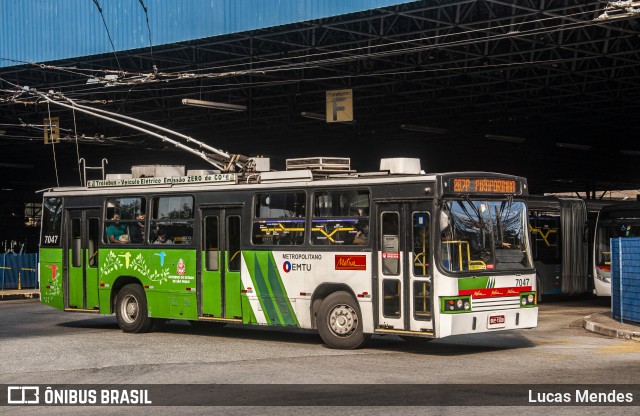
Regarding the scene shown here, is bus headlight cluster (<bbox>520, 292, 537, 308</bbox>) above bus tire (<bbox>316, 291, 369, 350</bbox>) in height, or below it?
above

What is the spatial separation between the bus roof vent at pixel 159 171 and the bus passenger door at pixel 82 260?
116cm

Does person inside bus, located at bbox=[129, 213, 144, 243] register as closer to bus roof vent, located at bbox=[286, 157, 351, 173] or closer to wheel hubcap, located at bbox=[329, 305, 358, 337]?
bus roof vent, located at bbox=[286, 157, 351, 173]

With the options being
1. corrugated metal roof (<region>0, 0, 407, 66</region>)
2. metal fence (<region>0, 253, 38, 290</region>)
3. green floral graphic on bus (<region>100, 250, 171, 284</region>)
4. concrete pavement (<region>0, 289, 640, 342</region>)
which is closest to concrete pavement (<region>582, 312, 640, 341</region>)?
concrete pavement (<region>0, 289, 640, 342</region>)

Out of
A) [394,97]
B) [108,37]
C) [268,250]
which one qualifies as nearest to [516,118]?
[394,97]

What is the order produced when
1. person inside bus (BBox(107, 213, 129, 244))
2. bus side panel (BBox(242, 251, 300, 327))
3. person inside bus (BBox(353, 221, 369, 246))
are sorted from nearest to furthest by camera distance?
person inside bus (BBox(353, 221, 369, 246)) → bus side panel (BBox(242, 251, 300, 327)) → person inside bus (BBox(107, 213, 129, 244))

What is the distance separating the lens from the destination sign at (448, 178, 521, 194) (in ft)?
49.4

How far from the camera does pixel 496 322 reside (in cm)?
1519

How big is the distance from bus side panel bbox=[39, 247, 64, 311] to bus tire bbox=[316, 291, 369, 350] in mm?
6936

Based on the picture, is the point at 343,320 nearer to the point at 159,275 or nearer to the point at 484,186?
the point at 484,186

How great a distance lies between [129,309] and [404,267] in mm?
6706

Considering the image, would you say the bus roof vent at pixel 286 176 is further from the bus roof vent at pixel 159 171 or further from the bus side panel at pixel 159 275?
the bus roof vent at pixel 159 171

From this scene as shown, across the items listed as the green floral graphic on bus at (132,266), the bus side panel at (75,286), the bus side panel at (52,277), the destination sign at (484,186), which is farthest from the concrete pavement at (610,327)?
the bus side panel at (52,277)

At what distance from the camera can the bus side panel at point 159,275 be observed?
18328mm

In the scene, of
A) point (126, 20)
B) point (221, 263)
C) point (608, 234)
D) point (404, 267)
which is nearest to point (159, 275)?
point (221, 263)
